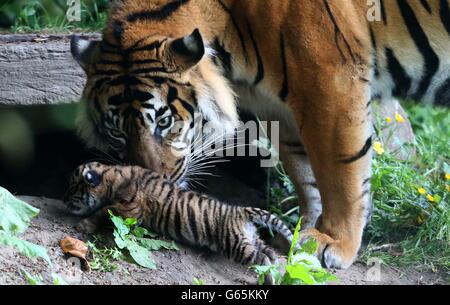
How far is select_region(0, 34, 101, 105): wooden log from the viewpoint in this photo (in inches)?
207

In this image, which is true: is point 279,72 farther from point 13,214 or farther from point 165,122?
point 13,214

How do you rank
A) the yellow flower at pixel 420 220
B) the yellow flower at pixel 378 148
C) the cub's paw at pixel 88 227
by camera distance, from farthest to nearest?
1. the yellow flower at pixel 378 148
2. the yellow flower at pixel 420 220
3. the cub's paw at pixel 88 227

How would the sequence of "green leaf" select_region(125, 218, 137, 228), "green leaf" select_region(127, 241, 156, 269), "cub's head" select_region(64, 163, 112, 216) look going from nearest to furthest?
"green leaf" select_region(127, 241, 156, 269), "green leaf" select_region(125, 218, 137, 228), "cub's head" select_region(64, 163, 112, 216)

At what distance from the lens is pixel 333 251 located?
452 centimetres

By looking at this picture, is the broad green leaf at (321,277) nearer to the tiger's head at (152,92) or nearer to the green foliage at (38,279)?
the tiger's head at (152,92)

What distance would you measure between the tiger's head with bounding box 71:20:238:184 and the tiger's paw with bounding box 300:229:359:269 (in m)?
0.84

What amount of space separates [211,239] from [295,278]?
72 cm

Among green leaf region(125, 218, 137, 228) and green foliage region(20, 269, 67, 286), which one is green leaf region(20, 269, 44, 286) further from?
green leaf region(125, 218, 137, 228)

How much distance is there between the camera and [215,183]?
6.11 metres

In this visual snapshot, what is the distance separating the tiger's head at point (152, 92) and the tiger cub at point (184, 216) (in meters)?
0.11

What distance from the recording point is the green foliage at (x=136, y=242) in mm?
4203

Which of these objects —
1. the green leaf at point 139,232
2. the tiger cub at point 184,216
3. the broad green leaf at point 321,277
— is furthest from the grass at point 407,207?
the green leaf at point 139,232

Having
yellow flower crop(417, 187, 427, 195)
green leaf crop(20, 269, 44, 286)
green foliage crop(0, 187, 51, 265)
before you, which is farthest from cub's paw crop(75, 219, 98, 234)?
yellow flower crop(417, 187, 427, 195)
